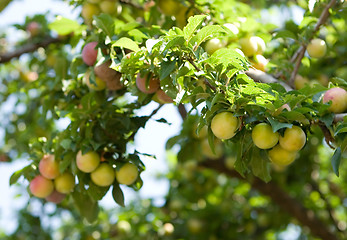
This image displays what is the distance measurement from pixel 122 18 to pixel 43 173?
94 cm

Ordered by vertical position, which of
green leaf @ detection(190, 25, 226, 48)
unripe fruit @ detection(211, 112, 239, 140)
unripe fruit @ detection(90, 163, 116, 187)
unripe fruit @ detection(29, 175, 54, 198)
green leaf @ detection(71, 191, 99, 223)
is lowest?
green leaf @ detection(71, 191, 99, 223)

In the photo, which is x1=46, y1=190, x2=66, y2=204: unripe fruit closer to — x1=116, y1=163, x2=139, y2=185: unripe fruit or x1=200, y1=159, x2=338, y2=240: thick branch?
x1=116, y1=163, x2=139, y2=185: unripe fruit

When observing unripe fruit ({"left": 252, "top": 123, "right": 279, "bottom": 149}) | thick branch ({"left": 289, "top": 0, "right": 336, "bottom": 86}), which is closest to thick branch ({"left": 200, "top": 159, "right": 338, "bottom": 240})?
thick branch ({"left": 289, "top": 0, "right": 336, "bottom": 86})

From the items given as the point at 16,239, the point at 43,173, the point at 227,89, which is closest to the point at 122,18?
the point at 43,173

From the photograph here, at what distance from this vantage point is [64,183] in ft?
6.81

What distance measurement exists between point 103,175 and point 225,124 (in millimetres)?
695

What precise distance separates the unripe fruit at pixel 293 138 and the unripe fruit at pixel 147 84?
55cm

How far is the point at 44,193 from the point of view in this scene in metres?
2.08

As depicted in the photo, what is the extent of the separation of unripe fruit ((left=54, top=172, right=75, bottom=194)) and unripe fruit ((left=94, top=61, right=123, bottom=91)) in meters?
0.48

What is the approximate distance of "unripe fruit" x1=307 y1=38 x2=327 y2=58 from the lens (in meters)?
2.03

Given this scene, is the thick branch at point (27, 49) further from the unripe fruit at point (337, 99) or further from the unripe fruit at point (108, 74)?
the unripe fruit at point (337, 99)

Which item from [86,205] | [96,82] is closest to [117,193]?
[86,205]

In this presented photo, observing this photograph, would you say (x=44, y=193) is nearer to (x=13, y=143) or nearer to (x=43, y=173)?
(x=43, y=173)

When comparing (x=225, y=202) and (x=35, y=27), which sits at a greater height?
(x=35, y=27)
